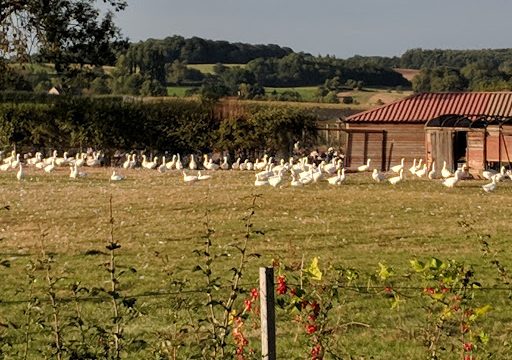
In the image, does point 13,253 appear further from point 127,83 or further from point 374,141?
point 127,83

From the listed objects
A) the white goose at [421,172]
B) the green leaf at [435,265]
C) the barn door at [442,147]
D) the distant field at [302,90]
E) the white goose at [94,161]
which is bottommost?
the distant field at [302,90]

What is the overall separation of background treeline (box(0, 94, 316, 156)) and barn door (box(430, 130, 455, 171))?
1153 centimetres

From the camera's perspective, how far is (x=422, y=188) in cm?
3131

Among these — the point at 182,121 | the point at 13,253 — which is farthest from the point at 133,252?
the point at 182,121

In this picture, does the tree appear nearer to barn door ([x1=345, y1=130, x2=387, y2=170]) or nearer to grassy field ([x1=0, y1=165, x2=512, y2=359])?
grassy field ([x1=0, y1=165, x2=512, y2=359])

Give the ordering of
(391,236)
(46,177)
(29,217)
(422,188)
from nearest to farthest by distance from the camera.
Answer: (391,236), (29,217), (422,188), (46,177)

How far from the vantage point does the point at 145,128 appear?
51688 mm

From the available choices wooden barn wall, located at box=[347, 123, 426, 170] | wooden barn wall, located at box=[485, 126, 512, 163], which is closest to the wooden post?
wooden barn wall, located at box=[485, 126, 512, 163]

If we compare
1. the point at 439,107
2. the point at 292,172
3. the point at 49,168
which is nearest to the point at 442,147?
the point at 439,107

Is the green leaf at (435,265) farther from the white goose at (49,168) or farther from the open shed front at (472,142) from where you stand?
the white goose at (49,168)

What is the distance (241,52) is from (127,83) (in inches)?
2178

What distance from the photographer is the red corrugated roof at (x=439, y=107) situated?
153 ft

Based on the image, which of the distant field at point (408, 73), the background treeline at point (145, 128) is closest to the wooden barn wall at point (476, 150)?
the background treeline at point (145, 128)

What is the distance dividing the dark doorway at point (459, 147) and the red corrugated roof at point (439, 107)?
10.9 feet
